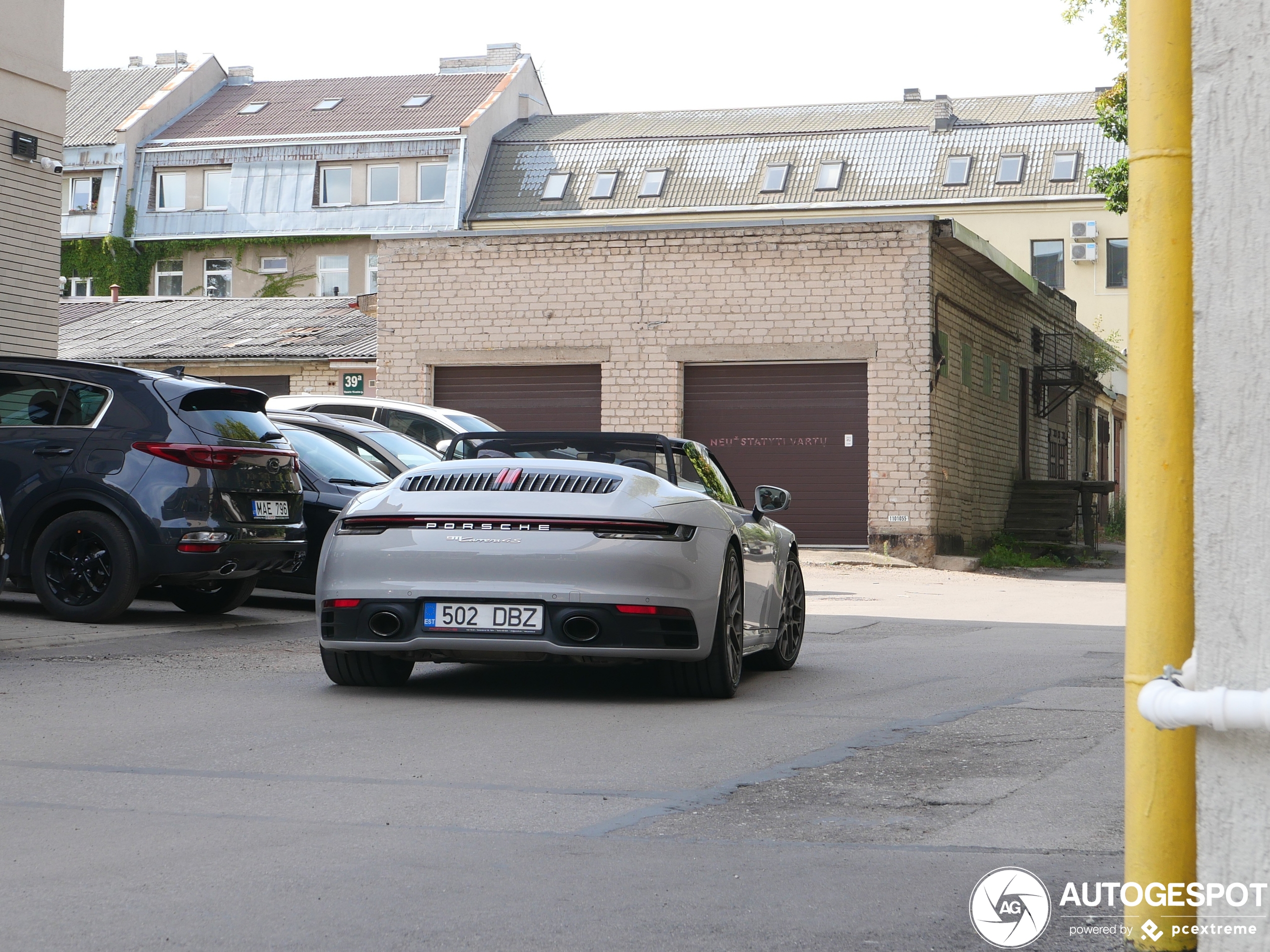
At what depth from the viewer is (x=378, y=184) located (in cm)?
5425

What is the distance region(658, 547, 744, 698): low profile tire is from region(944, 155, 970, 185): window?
44.6 metres

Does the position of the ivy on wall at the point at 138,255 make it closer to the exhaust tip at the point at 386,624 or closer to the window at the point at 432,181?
the window at the point at 432,181

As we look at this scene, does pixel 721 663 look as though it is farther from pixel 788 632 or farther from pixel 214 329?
pixel 214 329

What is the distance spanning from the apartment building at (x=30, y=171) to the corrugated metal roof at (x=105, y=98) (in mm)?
37763

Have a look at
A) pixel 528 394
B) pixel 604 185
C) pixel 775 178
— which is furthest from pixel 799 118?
pixel 528 394

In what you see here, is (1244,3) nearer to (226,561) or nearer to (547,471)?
(547,471)

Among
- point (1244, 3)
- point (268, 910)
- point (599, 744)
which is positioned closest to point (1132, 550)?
point (1244, 3)

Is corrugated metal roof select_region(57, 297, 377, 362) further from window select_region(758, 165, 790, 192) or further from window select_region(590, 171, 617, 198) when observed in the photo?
window select_region(758, 165, 790, 192)

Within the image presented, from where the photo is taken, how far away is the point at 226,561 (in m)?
A: 11.2

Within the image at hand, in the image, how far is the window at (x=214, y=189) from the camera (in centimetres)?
5528

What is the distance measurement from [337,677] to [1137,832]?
625 centimetres

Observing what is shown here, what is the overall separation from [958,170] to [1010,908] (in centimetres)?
4938

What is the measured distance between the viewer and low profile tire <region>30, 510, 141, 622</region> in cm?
1102

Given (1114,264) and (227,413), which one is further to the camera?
(1114,264)
